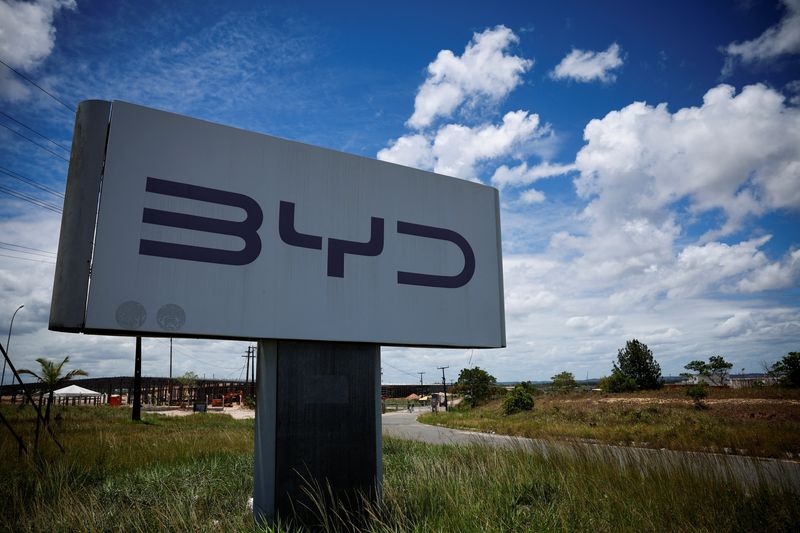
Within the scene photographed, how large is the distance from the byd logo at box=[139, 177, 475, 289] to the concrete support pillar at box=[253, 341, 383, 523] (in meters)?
0.94

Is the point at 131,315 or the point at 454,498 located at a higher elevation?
the point at 131,315

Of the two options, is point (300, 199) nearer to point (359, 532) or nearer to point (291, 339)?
point (291, 339)

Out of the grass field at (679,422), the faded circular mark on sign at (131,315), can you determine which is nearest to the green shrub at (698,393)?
the grass field at (679,422)

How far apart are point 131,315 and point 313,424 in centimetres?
198

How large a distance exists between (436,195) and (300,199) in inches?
70.8

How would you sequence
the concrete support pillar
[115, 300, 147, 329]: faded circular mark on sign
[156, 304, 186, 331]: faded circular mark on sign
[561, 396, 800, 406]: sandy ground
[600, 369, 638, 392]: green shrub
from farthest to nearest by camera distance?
1. [600, 369, 638, 392]: green shrub
2. [561, 396, 800, 406]: sandy ground
3. the concrete support pillar
4. [156, 304, 186, 331]: faded circular mark on sign
5. [115, 300, 147, 329]: faded circular mark on sign

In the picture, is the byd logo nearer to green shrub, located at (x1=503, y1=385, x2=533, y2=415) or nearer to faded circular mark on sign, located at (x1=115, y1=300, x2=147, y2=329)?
faded circular mark on sign, located at (x1=115, y1=300, x2=147, y2=329)

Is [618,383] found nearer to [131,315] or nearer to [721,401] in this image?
[721,401]

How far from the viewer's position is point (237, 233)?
15.1ft

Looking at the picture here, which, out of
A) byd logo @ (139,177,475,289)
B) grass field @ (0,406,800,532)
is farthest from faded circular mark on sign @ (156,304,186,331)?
grass field @ (0,406,800,532)

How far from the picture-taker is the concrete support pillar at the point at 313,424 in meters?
4.32

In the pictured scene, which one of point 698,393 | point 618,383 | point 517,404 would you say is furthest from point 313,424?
point 618,383

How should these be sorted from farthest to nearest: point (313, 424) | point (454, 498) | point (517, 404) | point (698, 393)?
point (517, 404) → point (698, 393) → point (454, 498) → point (313, 424)

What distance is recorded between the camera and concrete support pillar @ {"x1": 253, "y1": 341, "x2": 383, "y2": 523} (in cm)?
432
